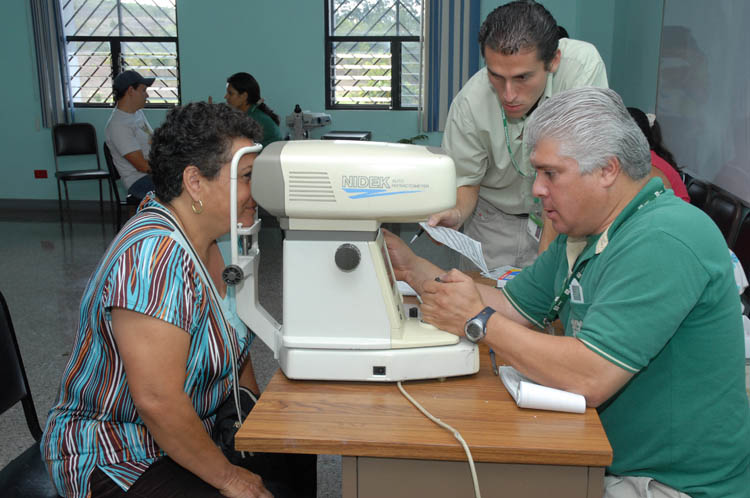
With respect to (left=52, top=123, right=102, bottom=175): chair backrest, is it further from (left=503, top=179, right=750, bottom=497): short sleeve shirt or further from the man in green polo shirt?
(left=503, top=179, right=750, bottom=497): short sleeve shirt

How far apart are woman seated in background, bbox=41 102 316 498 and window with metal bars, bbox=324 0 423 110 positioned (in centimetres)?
540

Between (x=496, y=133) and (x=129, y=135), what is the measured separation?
339 cm

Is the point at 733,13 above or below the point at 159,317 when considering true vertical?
above

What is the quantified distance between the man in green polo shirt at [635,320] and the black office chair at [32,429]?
909 mm

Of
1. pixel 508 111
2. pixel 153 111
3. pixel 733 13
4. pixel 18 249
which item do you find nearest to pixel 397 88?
pixel 153 111

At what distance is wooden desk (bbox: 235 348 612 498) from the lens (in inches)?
40.5

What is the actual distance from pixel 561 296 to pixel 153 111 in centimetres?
636

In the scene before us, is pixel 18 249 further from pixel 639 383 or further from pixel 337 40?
pixel 639 383

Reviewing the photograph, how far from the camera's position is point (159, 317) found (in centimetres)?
121

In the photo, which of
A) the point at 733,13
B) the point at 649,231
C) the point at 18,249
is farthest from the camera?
the point at 18,249

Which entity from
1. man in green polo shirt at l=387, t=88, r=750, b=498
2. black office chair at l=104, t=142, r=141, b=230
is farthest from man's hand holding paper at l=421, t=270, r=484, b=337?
black office chair at l=104, t=142, r=141, b=230

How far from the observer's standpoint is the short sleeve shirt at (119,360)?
4.08 ft

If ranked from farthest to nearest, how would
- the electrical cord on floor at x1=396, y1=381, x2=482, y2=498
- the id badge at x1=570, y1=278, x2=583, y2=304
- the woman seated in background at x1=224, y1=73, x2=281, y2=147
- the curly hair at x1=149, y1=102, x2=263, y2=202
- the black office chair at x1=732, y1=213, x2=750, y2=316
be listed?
the woman seated in background at x1=224, y1=73, x2=281, y2=147 < the black office chair at x1=732, y1=213, x2=750, y2=316 < the curly hair at x1=149, y1=102, x2=263, y2=202 < the id badge at x1=570, y1=278, x2=583, y2=304 < the electrical cord on floor at x1=396, y1=381, x2=482, y2=498

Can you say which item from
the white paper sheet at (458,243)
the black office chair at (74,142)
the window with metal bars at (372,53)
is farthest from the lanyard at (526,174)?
the black office chair at (74,142)
